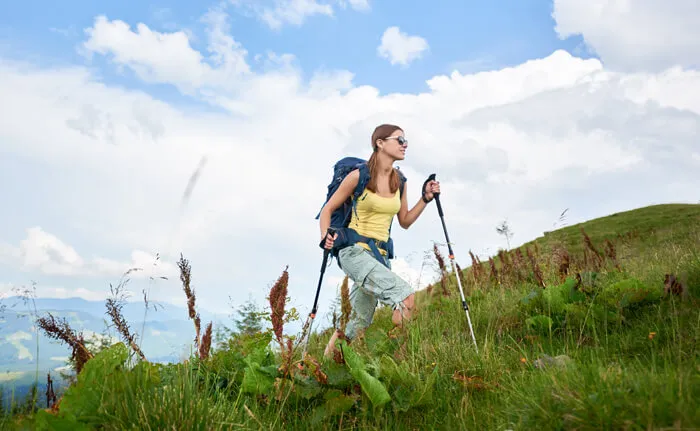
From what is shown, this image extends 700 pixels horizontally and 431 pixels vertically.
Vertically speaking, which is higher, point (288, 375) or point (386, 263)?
point (386, 263)

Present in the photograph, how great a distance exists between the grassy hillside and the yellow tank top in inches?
37.1

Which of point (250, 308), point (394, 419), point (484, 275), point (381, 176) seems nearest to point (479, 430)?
point (394, 419)

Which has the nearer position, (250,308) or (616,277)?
(616,277)

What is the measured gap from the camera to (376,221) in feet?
21.0

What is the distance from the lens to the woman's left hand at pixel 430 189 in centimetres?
695

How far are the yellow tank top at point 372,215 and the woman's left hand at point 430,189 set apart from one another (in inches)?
29.5

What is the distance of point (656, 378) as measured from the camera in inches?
107

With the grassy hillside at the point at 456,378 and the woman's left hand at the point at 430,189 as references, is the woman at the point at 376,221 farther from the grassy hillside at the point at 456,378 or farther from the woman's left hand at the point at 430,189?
the grassy hillside at the point at 456,378

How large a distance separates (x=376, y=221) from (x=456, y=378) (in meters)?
2.55

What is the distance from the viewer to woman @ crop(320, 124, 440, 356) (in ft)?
18.9

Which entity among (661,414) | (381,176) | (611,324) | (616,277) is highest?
(381,176)

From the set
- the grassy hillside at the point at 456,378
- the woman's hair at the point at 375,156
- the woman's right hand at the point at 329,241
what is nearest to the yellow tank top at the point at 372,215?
Result: the woman's hair at the point at 375,156

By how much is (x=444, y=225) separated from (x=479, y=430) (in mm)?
3763

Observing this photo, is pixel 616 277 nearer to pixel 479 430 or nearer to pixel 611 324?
pixel 611 324
